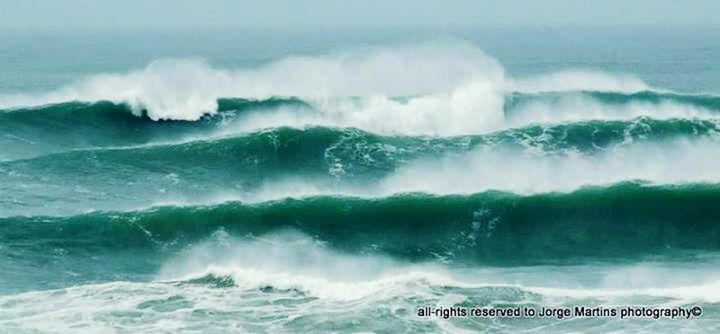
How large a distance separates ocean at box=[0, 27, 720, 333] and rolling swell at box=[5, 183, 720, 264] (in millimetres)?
51

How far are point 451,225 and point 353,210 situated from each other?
1968 millimetres

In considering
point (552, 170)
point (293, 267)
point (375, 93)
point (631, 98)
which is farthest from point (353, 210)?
point (631, 98)

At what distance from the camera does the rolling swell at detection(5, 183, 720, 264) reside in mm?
16703

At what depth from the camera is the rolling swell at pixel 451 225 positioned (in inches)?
→ 658

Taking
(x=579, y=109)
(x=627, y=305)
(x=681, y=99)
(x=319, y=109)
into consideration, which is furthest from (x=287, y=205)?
(x=681, y=99)

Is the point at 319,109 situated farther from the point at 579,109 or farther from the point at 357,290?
the point at 357,290

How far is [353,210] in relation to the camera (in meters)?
18.3

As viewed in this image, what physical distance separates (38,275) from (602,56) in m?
60.7

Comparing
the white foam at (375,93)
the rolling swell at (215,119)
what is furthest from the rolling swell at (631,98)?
the white foam at (375,93)

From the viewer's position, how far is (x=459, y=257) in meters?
16.3

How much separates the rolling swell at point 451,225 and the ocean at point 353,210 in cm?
5

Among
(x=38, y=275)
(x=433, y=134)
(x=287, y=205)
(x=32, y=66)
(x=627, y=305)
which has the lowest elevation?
(x=627, y=305)

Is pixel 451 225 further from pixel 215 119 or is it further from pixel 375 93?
pixel 375 93

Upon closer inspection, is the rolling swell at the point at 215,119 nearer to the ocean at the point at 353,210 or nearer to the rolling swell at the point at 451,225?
the ocean at the point at 353,210
